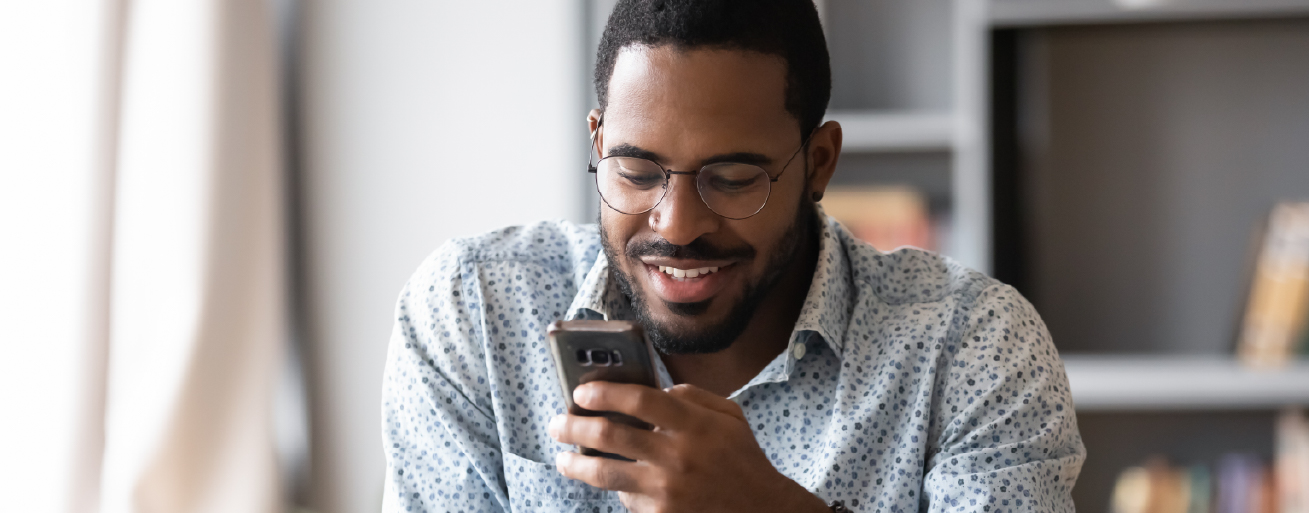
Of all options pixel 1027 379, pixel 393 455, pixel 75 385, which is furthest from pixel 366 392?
pixel 1027 379

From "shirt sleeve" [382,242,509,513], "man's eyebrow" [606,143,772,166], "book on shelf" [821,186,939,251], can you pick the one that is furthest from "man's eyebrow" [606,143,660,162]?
"book on shelf" [821,186,939,251]

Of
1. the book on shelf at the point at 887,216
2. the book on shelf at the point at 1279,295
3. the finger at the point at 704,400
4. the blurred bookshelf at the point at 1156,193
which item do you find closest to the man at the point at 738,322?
the finger at the point at 704,400

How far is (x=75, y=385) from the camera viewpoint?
5.29 feet

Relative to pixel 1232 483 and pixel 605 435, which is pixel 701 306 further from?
pixel 1232 483

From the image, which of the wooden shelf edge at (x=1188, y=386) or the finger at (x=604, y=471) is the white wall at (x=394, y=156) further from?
the finger at (x=604, y=471)

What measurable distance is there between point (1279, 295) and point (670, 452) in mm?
1694

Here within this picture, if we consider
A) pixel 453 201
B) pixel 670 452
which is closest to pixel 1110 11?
pixel 453 201

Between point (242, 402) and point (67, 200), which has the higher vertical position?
point (67, 200)

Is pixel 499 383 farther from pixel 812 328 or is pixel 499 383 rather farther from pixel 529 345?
pixel 812 328

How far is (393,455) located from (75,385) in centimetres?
A: 78

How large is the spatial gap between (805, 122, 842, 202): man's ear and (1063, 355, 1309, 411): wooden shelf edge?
1051 mm

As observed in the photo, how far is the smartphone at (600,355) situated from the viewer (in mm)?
797

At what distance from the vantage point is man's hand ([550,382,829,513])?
0.81 metres

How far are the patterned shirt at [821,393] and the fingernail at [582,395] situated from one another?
1.11 ft
